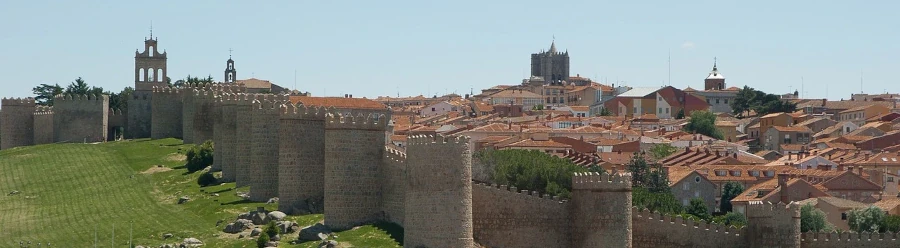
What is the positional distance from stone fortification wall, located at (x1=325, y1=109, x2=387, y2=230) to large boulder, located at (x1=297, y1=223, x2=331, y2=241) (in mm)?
327

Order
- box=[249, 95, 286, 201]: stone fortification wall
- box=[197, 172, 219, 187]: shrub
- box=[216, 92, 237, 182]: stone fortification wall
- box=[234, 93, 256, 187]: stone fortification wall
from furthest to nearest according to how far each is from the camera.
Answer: box=[197, 172, 219, 187]: shrub < box=[216, 92, 237, 182]: stone fortification wall < box=[234, 93, 256, 187]: stone fortification wall < box=[249, 95, 286, 201]: stone fortification wall

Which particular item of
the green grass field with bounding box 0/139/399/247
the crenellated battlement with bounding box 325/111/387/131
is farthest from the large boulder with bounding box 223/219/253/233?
the crenellated battlement with bounding box 325/111/387/131

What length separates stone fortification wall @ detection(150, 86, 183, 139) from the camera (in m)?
92.2

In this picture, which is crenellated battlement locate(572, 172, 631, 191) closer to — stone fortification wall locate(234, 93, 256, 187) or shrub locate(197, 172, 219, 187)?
stone fortification wall locate(234, 93, 256, 187)

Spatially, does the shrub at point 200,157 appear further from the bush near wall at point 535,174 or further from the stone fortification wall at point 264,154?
the bush near wall at point 535,174

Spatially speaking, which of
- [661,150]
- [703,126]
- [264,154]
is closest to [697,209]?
[264,154]

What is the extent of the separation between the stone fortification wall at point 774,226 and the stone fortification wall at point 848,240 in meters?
0.91

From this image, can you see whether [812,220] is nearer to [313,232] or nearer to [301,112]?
[301,112]

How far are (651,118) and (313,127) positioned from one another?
93.3 metres

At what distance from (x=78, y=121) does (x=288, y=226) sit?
113 ft

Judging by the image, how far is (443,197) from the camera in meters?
57.1

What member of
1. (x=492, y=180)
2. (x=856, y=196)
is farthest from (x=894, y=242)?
(x=856, y=196)

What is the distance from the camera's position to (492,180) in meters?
74.1

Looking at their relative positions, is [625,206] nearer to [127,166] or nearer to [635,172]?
[127,166]
